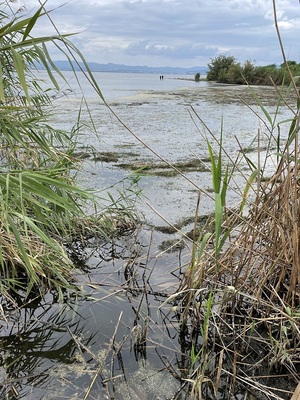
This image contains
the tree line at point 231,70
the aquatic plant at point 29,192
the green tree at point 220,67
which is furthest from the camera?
the green tree at point 220,67

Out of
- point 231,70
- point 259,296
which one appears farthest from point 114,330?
point 231,70

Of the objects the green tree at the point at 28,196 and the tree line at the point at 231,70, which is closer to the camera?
the green tree at the point at 28,196

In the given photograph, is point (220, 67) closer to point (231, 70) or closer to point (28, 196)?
point (231, 70)

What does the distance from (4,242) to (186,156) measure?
5635 millimetres

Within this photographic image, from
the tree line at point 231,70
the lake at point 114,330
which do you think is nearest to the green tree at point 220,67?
the tree line at point 231,70

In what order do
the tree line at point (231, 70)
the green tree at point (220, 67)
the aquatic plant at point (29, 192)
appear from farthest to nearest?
the green tree at point (220, 67) → the tree line at point (231, 70) → the aquatic plant at point (29, 192)

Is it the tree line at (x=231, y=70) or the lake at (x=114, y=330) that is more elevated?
the tree line at (x=231, y=70)

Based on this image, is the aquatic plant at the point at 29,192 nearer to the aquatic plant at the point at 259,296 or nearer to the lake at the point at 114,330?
the lake at the point at 114,330

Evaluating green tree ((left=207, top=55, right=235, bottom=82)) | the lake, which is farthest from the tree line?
the lake

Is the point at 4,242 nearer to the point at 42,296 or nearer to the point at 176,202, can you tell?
the point at 42,296

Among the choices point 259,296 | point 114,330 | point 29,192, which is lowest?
point 114,330

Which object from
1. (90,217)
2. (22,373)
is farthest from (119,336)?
(90,217)

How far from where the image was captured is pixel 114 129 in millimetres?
11445

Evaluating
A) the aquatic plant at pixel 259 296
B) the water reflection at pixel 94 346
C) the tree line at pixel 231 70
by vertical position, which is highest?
the tree line at pixel 231 70
